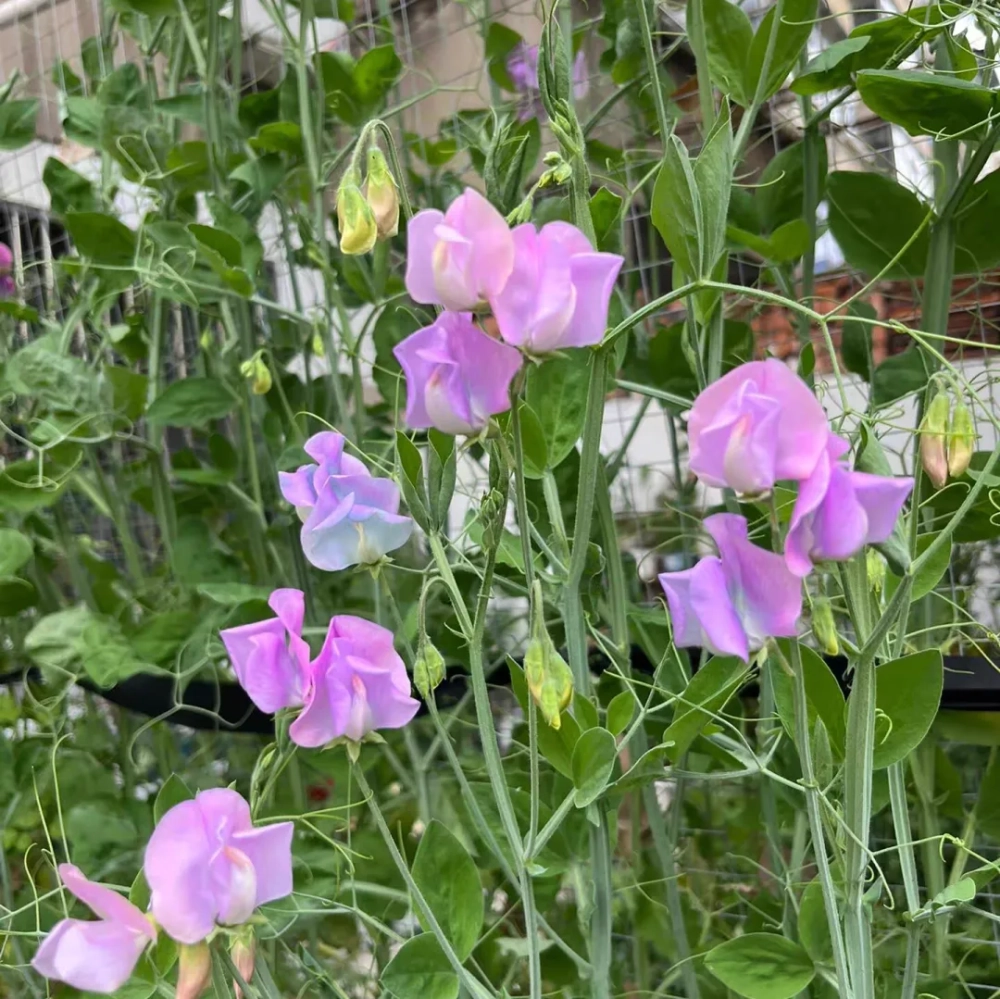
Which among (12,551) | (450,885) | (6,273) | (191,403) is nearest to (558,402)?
(450,885)

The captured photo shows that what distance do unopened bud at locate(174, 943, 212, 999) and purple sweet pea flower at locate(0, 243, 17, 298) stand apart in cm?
110

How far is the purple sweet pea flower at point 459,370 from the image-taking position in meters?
0.33

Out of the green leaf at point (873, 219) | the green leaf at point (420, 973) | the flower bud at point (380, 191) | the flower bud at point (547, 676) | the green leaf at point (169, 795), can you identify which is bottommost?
the green leaf at point (420, 973)

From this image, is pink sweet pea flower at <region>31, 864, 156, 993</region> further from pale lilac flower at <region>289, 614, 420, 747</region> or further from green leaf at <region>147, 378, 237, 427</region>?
green leaf at <region>147, 378, 237, 427</region>

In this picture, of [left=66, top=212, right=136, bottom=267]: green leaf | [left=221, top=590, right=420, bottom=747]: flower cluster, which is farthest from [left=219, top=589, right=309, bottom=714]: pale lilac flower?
[left=66, top=212, right=136, bottom=267]: green leaf

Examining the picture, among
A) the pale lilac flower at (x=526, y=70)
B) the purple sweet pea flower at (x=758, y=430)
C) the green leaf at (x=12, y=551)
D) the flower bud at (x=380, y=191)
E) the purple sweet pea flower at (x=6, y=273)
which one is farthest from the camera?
the purple sweet pea flower at (x=6, y=273)

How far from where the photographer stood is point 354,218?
40cm

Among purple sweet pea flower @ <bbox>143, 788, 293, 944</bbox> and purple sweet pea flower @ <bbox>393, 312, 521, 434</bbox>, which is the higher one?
purple sweet pea flower @ <bbox>393, 312, 521, 434</bbox>

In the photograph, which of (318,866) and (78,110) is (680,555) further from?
(78,110)

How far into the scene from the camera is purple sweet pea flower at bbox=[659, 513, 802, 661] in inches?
12.8

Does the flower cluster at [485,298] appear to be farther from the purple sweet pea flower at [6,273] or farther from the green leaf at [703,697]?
the purple sweet pea flower at [6,273]

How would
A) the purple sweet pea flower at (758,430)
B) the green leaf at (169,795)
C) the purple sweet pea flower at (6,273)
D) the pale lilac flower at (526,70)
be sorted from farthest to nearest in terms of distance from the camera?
the purple sweet pea flower at (6,273) → the pale lilac flower at (526,70) → the green leaf at (169,795) → the purple sweet pea flower at (758,430)

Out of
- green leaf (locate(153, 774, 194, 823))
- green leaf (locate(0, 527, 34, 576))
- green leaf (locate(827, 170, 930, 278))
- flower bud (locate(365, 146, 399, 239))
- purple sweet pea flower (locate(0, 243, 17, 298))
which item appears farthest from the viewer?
purple sweet pea flower (locate(0, 243, 17, 298))

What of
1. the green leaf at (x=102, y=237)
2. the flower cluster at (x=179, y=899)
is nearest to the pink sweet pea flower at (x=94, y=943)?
the flower cluster at (x=179, y=899)
